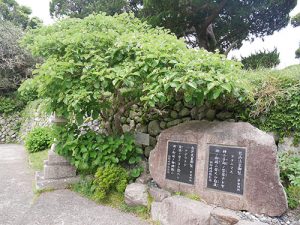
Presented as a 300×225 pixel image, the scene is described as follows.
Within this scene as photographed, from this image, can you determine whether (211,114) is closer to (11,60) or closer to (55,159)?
(55,159)

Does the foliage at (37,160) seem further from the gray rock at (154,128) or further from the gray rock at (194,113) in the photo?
the gray rock at (194,113)

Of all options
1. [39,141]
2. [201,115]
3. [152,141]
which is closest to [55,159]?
[152,141]

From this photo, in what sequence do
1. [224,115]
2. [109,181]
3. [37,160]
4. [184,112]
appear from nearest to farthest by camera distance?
[109,181], [224,115], [184,112], [37,160]

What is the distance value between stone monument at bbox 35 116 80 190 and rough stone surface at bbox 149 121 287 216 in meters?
2.00

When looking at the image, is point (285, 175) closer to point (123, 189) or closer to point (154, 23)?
point (123, 189)

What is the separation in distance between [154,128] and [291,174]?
8.86 feet

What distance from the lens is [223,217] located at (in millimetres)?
3166

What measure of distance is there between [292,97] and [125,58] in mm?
2905

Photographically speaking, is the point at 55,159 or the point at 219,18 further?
the point at 219,18

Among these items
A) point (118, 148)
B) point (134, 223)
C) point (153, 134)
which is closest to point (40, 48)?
point (118, 148)

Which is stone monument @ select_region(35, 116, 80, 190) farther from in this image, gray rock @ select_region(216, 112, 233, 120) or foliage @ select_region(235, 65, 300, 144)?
foliage @ select_region(235, 65, 300, 144)

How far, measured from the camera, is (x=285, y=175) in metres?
3.65

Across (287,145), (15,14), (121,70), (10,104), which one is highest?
(15,14)

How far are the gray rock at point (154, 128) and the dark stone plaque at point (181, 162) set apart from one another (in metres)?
0.94
